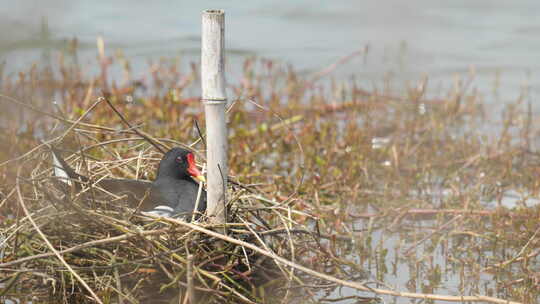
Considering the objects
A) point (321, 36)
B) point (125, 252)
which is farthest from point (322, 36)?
point (125, 252)

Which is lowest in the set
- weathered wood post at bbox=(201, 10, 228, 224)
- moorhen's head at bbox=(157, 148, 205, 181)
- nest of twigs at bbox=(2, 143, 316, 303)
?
nest of twigs at bbox=(2, 143, 316, 303)

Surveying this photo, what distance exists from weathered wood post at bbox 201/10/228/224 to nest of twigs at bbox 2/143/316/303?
3.2 inches

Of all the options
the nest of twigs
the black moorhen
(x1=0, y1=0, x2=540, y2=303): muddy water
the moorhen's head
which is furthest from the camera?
(x1=0, y1=0, x2=540, y2=303): muddy water

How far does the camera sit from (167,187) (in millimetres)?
3396

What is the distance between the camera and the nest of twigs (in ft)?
8.88

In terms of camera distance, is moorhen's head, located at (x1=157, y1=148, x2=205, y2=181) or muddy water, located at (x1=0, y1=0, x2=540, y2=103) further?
muddy water, located at (x1=0, y1=0, x2=540, y2=103)

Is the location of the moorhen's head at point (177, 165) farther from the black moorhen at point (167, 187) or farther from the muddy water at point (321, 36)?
the muddy water at point (321, 36)

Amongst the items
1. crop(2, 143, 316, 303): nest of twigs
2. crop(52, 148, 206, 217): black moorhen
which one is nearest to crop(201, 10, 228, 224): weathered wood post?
crop(2, 143, 316, 303): nest of twigs

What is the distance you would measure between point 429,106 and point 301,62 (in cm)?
233

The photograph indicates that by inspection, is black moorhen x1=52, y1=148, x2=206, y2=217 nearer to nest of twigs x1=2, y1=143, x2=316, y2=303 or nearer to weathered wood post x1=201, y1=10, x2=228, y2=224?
nest of twigs x1=2, y1=143, x2=316, y2=303

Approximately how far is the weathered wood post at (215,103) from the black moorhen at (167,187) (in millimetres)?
241

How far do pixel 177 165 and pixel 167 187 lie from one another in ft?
0.45

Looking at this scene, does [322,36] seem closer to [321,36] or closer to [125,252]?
[321,36]

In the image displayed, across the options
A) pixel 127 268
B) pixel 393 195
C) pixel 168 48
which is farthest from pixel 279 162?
pixel 168 48
